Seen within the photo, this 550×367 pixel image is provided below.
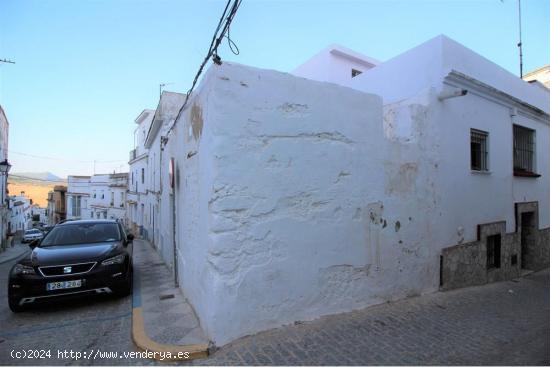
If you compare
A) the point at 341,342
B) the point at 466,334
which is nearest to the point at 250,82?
the point at 341,342

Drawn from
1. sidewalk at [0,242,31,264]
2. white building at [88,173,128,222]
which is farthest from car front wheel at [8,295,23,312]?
white building at [88,173,128,222]

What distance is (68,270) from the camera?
4645 millimetres

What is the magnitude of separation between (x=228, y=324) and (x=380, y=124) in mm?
3560

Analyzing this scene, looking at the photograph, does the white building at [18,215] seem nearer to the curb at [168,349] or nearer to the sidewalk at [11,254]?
the sidewalk at [11,254]

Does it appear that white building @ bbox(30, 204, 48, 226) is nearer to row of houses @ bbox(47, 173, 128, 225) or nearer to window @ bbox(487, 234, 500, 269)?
row of houses @ bbox(47, 173, 128, 225)

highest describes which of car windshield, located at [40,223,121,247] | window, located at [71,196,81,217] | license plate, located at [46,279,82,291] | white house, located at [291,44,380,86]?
white house, located at [291,44,380,86]

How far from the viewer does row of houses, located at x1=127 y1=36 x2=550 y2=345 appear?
352 cm

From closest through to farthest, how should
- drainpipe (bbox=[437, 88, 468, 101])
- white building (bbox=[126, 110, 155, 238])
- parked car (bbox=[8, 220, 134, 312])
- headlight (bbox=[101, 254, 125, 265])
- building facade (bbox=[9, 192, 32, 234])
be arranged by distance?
parked car (bbox=[8, 220, 134, 312]) → headlight (bbox=[101, 254, 125, 265]) → drainpipe (bbox=[437, 88, 468, 101]) → white building (bbox=[126, 110, 155, 238]) → building facade (bbox=[9, 192, 32, 234])

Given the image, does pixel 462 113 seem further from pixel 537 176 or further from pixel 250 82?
pixel 250 82

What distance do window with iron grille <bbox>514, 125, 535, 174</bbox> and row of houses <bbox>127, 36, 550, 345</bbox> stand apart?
193 cm

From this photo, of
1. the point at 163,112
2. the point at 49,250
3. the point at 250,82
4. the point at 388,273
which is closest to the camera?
the point at 250,82

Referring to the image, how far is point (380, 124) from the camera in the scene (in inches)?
191

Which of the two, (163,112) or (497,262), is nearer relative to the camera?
(497,262)

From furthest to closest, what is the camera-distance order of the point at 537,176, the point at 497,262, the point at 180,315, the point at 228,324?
1. the point at 537,176
2. the point at 497,262
3. the point at 180,315
4. the point at 228,324
